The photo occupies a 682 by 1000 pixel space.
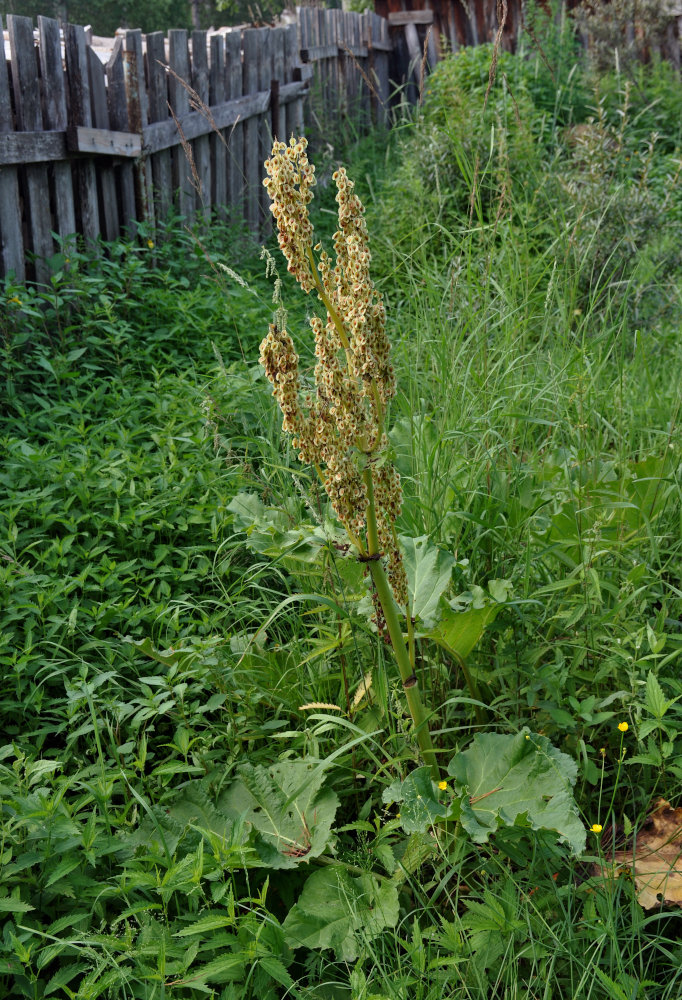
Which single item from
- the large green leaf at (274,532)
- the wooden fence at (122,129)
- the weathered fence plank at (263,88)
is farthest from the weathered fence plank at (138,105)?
the large green leaf at (274,532)

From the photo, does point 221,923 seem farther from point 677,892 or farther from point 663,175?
point 663,175

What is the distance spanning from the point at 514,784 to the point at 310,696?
2.20 feet

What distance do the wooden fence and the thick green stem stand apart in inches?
78.3

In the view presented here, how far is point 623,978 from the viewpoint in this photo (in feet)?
5.27

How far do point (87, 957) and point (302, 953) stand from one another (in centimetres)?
45

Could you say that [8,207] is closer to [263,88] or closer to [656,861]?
[263,88]

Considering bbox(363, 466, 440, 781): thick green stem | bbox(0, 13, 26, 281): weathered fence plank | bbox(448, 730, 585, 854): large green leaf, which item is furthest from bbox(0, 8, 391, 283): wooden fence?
bbox(448, 730, 585, 854): large green leaf

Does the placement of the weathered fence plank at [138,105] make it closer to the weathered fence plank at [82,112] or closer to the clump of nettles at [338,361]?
the weathered fence plank at [82,112]

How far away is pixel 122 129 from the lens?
18.3ft

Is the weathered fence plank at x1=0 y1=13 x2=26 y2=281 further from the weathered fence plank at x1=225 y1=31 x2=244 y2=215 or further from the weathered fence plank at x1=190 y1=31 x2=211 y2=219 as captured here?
the weathered fence plank at x1=225 y1=31 x2=244 y2=215

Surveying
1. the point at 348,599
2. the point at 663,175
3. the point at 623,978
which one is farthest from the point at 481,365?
the point at 663,175

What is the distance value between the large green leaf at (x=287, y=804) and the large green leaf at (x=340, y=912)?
73 mm

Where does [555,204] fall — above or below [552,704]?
above

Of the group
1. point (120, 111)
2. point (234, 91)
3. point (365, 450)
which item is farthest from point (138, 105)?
point (365, 450)
